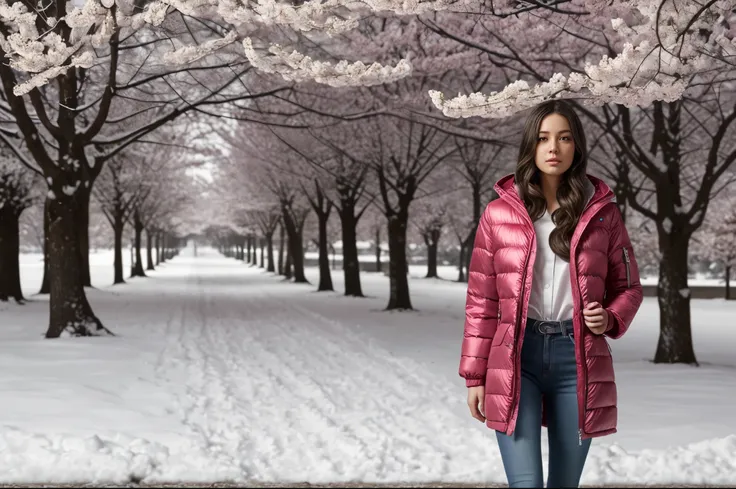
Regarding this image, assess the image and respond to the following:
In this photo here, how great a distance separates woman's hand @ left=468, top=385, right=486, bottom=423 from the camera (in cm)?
286

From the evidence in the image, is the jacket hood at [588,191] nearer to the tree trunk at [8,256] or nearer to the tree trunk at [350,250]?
the tree trunk at [8,256]

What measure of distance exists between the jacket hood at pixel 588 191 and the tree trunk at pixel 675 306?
8.12 m

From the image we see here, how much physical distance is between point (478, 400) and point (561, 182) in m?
0.94

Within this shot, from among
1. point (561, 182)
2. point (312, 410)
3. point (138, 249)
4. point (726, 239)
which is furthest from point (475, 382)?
point (138, 249)

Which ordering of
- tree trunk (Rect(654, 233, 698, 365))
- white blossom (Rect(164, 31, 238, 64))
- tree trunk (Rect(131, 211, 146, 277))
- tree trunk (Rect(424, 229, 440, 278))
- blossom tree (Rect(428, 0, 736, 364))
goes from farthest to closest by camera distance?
tree trunk (Rect(424, 229, 440, 278)), tree trunk (Rect(131, 211, 146, 277)), tree trunk (Rect(654, 233, 698, 365)), white blossom (Rect(164, 31, 238, 64)), blossom tree (Rect(428, 0, 736, 364))

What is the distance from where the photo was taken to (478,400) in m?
2.89

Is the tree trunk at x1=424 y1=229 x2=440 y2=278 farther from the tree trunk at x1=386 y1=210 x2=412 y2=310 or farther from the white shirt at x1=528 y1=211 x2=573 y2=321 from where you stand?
the white shirt at x1=528 y1=211 x2=573 y2=321

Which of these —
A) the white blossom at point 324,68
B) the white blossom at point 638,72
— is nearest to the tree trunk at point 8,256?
the white blossom at point 324,68

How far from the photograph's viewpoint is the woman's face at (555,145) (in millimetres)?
2836

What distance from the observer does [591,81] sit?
657 cm

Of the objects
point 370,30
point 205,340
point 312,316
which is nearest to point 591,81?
point 205,340

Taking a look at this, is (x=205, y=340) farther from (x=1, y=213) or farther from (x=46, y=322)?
(x=1, y=213)

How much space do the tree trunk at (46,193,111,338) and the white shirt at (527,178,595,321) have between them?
421 inches

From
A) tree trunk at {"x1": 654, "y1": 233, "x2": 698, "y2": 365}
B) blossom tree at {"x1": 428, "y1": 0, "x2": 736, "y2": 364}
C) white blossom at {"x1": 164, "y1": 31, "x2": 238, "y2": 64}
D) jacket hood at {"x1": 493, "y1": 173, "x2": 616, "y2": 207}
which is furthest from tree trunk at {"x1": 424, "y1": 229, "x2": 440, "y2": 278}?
jacket hood at {"x1": 493, "y1": 173, "x2": 616, "y2": 207}
